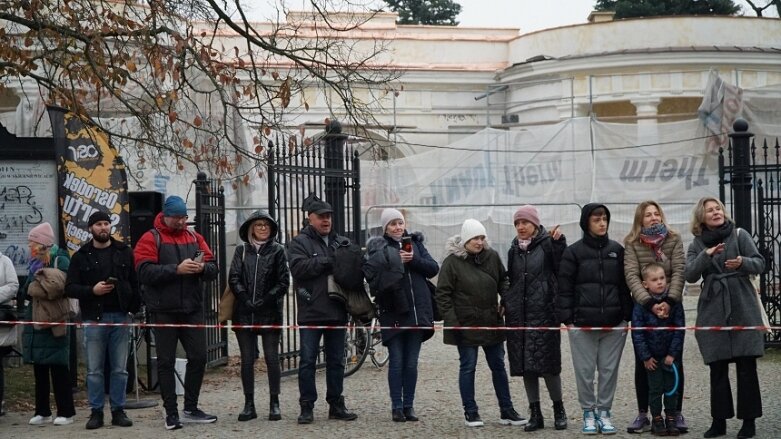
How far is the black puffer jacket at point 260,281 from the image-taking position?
1113 centimetres

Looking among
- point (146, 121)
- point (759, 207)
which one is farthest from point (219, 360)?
point (759, 207)

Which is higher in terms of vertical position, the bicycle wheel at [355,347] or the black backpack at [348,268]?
the black backpack at [348,268]

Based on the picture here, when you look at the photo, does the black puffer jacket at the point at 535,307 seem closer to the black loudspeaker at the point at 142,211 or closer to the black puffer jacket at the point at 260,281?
the black puffer jacket at the point at 260,281

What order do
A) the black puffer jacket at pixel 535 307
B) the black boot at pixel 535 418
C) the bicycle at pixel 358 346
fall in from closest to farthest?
the black puffer jacket at pixel 535 307 → the black boot at pixel 535 418 → the bicycle at pixel 358 346

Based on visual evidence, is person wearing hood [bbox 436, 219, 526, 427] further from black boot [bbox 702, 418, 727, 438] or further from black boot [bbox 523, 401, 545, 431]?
black boot [bbox 702, 418, 727, 438]

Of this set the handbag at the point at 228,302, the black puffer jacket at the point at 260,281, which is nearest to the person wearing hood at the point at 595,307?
the black puffer jacket at the point at 260,281

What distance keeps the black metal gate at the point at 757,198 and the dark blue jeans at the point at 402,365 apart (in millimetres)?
4629

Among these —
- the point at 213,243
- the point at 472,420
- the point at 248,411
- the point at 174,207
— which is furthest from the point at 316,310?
the point at 213,243

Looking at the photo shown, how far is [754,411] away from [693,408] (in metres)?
1.81

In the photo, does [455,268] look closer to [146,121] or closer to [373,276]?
[373,276]

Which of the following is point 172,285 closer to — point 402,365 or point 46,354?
A: point 46,354

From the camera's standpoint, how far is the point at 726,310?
990cm

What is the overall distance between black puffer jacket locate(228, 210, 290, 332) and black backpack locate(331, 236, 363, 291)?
48cm

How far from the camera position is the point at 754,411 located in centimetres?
981
